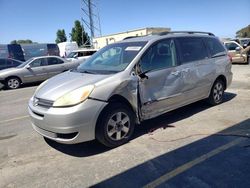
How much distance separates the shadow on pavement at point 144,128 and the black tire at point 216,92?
200mm

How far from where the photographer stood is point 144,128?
540 centimetres

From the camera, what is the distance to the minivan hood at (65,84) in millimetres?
4254

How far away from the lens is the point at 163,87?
515cm

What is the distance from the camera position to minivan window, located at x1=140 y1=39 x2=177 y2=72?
195 inches

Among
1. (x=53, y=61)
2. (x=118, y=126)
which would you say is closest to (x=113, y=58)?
(x=118, y=126)

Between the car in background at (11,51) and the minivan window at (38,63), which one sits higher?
the car in background at (11,51)

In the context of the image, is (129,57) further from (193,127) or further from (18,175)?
(18,175)

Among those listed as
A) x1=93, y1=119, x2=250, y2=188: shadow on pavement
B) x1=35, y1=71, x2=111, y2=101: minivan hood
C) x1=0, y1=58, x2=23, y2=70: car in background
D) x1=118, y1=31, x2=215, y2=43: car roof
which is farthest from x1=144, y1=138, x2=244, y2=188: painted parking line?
x1=0, y1=58, x2=23, y2=70: car in background

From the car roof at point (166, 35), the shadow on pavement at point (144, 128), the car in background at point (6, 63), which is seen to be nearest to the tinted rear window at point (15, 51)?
the car in background at point (6, 63)

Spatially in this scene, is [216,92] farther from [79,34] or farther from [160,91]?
[79,34]

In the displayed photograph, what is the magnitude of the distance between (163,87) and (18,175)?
9.30 ft

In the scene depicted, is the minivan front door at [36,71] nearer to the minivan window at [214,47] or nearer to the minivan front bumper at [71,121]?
the minivan window at [214,47]

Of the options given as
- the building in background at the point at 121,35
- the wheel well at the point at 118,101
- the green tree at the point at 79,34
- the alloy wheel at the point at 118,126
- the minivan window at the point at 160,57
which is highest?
the green tree at the point at 79,34

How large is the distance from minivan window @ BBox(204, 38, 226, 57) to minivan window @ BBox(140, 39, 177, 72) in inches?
56.3
